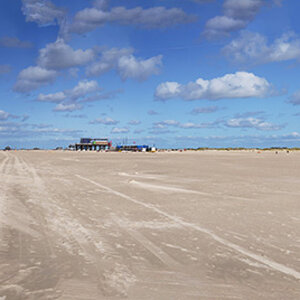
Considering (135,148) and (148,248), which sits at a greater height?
(135,148)

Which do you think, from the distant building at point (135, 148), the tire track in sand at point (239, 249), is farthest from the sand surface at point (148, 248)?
the distant building at point (135, 148)

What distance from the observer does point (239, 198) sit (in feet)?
36.2

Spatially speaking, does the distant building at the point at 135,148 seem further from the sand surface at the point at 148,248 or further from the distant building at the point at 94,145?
the sand surface at the point at 148,248

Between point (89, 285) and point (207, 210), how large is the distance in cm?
565

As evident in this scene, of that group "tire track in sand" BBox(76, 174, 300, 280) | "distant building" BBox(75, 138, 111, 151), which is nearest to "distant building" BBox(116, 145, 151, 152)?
"distant building" BBox(75, 138, 111, 151)

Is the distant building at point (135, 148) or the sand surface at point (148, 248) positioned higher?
the distant building at point (135, 148)

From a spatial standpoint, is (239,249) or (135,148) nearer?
(239,249)

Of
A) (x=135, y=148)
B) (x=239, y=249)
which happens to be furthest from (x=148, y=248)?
(x=135, y=148)


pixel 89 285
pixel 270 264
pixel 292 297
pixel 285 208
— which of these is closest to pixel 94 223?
pixel 89 285

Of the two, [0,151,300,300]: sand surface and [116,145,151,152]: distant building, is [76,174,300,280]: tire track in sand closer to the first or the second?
[0,151,300,300]: sand surface

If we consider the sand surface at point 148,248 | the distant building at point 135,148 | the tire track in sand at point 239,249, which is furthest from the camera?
the distant building at point 135,148

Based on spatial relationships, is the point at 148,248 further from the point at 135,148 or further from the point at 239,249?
the point at 135,148

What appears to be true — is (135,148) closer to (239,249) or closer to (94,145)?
(94,145)

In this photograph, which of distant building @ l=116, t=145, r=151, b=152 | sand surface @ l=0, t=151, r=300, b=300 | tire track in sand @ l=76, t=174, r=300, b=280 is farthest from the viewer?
distant building @ l=116, t=145, r=151, b=152
